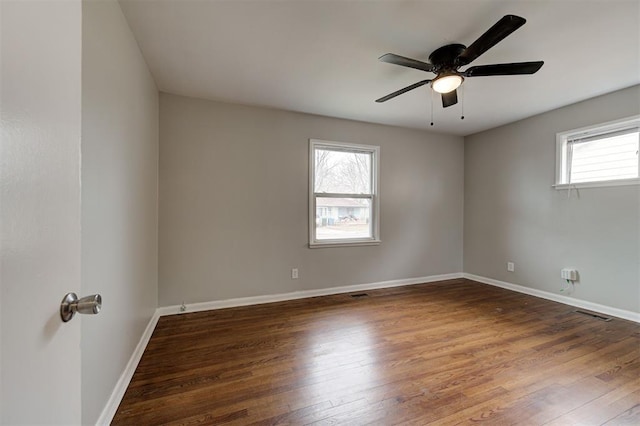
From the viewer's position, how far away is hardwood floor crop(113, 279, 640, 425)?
1.62m

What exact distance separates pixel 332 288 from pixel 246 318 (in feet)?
4.38

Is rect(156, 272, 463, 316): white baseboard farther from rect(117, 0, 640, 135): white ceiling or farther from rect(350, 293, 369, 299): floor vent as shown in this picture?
rect(117, 0, 640, 135): white ceiling

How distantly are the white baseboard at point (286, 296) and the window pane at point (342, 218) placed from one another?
2.43 feet

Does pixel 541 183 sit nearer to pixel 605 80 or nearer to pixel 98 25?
pixel 605 80

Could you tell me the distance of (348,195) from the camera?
4055mm

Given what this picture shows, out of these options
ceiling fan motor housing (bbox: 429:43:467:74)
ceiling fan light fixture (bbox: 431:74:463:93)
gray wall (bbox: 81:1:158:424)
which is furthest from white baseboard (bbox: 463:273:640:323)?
gray wall (bbox: 81:1:158:424)

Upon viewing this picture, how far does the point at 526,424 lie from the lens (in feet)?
5.04

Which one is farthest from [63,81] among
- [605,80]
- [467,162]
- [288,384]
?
[467,162]

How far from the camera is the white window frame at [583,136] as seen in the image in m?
3.00

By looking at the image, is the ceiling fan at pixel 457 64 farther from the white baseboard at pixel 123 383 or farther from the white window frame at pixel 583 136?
the white baseboard at pixel 123 383

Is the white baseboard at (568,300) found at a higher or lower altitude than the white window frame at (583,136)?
lower

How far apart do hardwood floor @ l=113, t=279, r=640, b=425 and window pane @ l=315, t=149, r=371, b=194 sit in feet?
5.56

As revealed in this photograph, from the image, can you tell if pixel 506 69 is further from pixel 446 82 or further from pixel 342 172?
pixel 342 172

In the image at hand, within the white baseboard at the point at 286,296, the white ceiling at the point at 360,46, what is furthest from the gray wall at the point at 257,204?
the white ceiling at the point at 360,46
